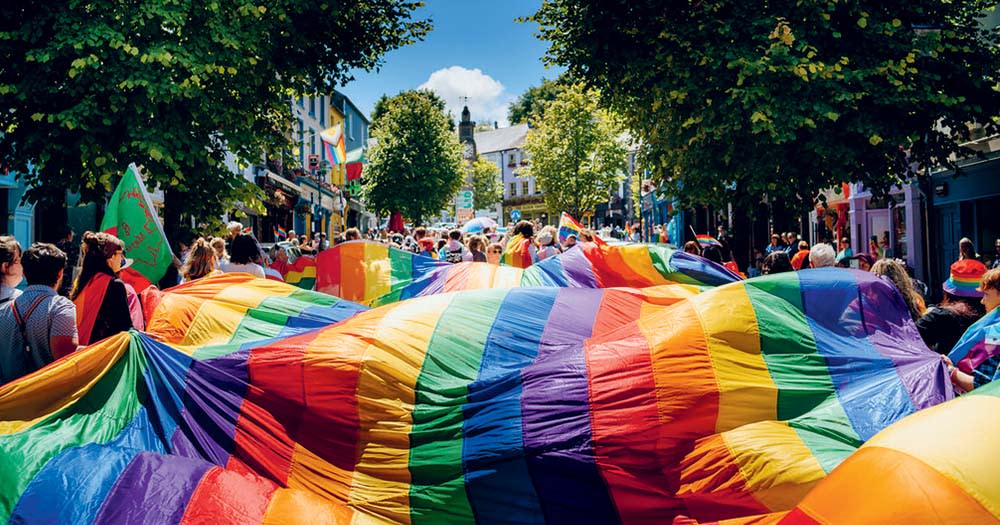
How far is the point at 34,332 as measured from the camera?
4.64m

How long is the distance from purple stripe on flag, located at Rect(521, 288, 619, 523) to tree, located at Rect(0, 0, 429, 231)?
7793 millimetres

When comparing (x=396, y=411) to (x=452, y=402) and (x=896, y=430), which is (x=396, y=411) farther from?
(x=896, y=430)

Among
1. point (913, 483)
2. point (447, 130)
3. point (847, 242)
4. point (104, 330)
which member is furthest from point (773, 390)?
point (447, 130)

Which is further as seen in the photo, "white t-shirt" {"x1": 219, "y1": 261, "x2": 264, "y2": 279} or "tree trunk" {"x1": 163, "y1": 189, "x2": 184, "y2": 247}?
"tree trunk" {"x1": 163, "y1": 189, "x2": 184, "y2": 247}

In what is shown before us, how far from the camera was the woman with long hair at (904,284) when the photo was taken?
5.80m

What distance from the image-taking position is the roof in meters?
83.3

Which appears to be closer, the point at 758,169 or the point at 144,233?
the point at 144,233

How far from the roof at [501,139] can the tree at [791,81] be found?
68174 millimetres

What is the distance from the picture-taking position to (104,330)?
5.35 metres

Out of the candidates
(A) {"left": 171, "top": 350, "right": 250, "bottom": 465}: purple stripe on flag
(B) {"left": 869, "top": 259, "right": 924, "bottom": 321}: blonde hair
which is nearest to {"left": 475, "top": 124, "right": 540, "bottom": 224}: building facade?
(B) {"left": 869, "top": 259, "right": 924, "bottom": 321}: blonde hair

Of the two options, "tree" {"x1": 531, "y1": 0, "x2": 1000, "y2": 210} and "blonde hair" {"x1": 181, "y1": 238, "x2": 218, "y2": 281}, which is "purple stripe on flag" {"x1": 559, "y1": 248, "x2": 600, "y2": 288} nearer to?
"blonde hair" {"x1": 181, "y1": 238, "x2": 218, "y2": 281}

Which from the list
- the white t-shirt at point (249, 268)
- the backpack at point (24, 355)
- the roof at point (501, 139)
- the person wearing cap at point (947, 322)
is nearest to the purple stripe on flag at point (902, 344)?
the person wearing cap at point (947, 322)

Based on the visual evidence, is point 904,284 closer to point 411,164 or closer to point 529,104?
point 411,164

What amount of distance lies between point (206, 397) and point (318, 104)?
37.7m
